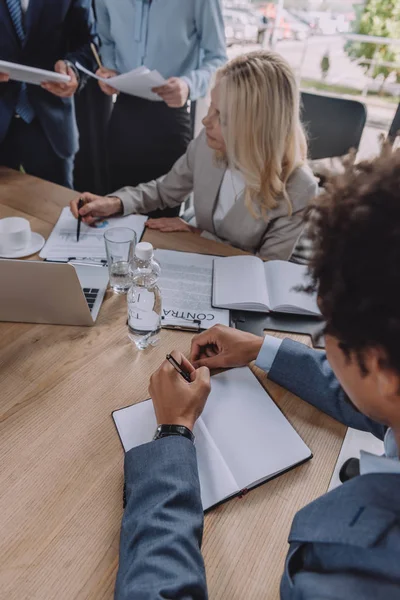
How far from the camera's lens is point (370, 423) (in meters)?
0.70

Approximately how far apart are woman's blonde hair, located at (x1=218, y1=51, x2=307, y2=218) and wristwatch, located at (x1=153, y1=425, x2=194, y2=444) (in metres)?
0.84

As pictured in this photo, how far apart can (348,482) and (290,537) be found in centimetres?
10

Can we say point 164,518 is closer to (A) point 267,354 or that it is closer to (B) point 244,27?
(A) point 267,354

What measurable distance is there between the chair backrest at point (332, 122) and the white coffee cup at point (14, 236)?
130 cm

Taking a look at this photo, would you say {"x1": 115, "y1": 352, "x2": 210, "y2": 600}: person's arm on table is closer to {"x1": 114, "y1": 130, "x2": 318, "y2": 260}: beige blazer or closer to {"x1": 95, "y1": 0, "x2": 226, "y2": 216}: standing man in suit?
{"x1": 114, "y1": 130, "x2": 318, "y2": 260}: beige blazer

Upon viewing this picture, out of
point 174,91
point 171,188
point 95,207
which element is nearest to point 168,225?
point 95,207

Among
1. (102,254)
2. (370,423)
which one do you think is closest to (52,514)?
(370,423)

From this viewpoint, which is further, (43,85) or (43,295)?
(43,85)

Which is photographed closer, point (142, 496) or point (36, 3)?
point (142, 496)

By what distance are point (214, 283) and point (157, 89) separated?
2.86ft

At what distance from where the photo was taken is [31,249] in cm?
110

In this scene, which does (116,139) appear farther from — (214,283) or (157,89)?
(214,283)

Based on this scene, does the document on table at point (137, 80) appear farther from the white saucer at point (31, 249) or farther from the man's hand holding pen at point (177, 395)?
the man's hand holding pen at point (177, 395)

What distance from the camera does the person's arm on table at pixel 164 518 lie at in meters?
0.48
